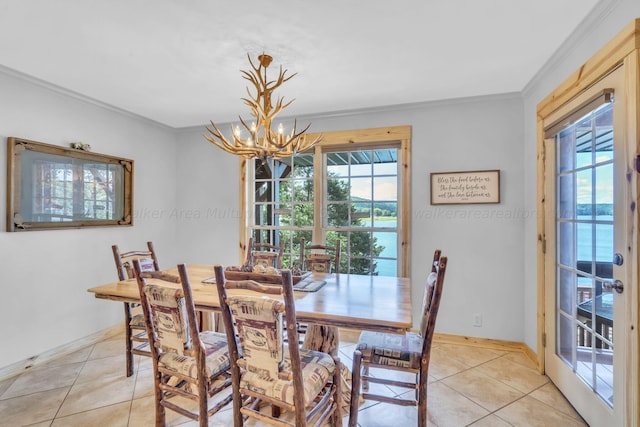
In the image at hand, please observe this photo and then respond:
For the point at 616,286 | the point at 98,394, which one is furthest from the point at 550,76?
the point at 98,394

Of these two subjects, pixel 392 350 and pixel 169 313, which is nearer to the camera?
pixel 169 313

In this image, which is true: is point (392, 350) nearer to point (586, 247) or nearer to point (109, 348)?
point (586, 247)

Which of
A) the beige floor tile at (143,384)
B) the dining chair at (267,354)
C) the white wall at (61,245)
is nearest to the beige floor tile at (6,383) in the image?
the white wall at (61,245)

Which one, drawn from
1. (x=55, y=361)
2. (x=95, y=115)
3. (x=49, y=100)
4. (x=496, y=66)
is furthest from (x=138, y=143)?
(x=496, y=66)

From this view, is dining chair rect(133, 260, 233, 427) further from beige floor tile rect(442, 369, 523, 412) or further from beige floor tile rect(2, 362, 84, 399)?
beige floor tile rect(442, 369, 523, 412)

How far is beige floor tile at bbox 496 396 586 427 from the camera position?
6.45ft

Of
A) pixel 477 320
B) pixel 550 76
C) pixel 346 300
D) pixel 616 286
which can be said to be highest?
pixel 550 76

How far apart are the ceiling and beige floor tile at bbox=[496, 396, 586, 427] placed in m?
2.50

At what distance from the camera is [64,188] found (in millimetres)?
2924

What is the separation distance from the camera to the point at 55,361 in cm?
279

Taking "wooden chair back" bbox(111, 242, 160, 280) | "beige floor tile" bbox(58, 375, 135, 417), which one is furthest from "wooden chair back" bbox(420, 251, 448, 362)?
"wooden chair back" bbox(111, 242, 160, 280)

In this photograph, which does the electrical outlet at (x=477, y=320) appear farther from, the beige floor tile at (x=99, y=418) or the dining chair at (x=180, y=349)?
the beige floor tile at (x=99, y=418)

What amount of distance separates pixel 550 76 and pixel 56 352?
16.0ft

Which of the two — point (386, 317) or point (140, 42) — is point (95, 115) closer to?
point (140, 42)
